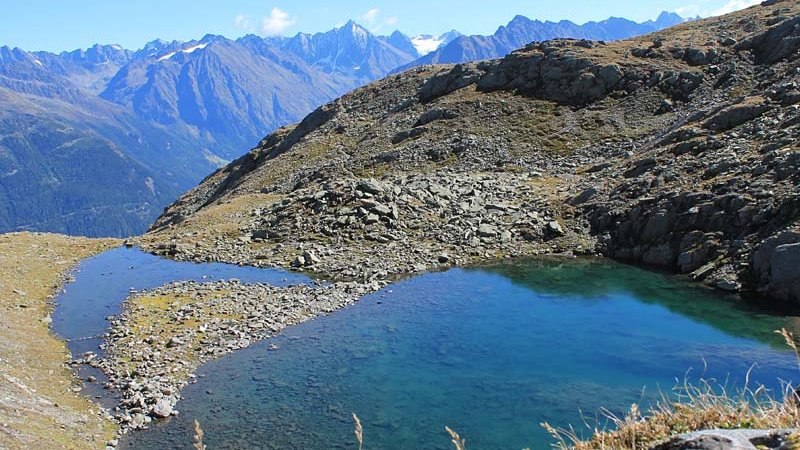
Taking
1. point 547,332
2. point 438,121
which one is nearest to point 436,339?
point 547,332

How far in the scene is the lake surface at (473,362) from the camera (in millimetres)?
22641

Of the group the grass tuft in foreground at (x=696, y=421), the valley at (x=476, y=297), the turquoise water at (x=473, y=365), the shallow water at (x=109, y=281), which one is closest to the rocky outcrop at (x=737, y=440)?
the valley at (x=476, y=297)

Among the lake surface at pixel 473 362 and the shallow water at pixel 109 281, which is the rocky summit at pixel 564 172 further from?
the lake surface at pixel 473 362

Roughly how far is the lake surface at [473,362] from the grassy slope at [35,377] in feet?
5.60

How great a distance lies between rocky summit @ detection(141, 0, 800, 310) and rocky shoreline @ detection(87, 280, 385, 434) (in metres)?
6.62

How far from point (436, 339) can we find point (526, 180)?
118ft

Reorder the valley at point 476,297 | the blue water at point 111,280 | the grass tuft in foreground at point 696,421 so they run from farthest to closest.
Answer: the blue water at point 111,280
the valley at point 476,297
the grass tuft in foreground at point 696,421

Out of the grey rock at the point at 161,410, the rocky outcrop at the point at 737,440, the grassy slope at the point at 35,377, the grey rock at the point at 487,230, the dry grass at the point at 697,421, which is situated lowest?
the grey rock at the point at 161,410

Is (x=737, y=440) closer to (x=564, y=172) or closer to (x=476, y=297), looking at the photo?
(x=476, y=297)

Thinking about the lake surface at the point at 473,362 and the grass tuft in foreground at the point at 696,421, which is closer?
the grass tuft in foreground at the point at 696,421

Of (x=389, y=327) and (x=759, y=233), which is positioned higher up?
(x=759, y=233)

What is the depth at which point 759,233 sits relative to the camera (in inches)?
1497

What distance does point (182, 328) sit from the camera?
3406 centimetres

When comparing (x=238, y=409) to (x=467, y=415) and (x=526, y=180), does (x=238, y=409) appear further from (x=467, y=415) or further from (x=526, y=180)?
(x=526, y=180)
